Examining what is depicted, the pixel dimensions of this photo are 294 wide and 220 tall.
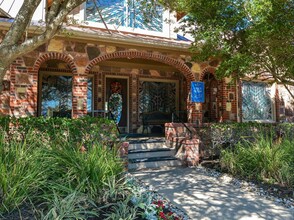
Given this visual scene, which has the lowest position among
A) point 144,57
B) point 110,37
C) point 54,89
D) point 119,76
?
point 54,89

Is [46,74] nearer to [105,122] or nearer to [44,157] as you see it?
[105,122]

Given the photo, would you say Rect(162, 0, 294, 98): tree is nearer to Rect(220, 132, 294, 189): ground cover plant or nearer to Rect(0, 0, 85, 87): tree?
Rect(220, 132, 294, 189): ground cover plant

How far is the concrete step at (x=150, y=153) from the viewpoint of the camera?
21.4 feet

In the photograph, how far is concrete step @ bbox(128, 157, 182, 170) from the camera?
616 cm

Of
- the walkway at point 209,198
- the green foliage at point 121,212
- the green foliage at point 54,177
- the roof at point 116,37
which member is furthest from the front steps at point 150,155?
the green foliage at point 121,212

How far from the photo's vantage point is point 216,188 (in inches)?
187

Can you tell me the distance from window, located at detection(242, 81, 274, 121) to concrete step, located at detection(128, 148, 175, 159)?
195 inches

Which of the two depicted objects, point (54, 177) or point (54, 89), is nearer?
point (54, 177)

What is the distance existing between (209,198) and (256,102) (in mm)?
7956

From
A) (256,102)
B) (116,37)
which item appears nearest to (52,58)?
(116,37)

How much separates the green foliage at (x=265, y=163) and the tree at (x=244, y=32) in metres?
2.04

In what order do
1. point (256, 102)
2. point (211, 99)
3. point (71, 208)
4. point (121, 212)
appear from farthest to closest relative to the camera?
1. point (256, 102)
2. point (211, 99)
3. point (121, 212)
4. point (71, 208)

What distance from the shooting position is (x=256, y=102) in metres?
11.0

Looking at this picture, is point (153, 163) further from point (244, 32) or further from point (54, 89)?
point (54, 89)
